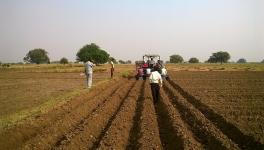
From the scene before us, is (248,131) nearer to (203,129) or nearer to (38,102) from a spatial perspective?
(203,129)

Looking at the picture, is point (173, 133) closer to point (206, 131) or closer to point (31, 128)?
point (206, 131)

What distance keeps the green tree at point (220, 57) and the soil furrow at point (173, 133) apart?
5928 inches

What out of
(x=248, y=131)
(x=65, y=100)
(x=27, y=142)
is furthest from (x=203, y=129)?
(x=65, y=100)

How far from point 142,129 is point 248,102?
25.8ft

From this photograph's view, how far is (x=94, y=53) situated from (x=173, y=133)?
87805 millimetres

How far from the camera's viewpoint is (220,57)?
160m

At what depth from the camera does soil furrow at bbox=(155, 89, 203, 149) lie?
8.42m

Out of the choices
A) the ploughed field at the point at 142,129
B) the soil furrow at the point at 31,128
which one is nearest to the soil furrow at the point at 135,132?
the ploughed field at the point at 142,129

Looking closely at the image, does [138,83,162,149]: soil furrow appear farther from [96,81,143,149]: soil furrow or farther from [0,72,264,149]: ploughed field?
[96,81,143,149]: soil furrow

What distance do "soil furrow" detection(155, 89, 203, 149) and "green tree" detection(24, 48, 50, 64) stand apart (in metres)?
145

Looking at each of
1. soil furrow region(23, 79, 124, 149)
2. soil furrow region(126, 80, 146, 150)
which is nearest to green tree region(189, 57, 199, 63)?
soil furrow region(23, 79, 124, 149)

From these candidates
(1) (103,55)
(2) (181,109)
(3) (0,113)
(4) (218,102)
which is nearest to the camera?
(3) (0,113)

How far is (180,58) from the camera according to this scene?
184 meters

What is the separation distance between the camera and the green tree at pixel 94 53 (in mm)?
96188
